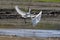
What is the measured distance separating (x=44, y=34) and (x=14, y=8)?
2.14 ft

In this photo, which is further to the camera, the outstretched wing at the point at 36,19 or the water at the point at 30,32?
the outstretched wing at the point at 36,19

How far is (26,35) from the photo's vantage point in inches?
85.8

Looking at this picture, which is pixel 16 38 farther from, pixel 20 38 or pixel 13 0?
pixel 13 0

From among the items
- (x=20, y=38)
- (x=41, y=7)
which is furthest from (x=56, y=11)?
(x=20, y=38)

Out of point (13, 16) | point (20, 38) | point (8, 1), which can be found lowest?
point (20, 38)

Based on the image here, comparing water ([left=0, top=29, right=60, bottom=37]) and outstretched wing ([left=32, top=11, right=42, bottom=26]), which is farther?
outstretched wing ([left=32, top=11, right=42, bottom=26])

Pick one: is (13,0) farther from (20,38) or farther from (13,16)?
(20,38)

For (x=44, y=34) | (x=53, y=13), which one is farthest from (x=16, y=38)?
(x=53, y=13)

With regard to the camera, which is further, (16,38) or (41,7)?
(41,7)

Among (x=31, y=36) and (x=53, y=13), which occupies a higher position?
(x=53, y=13)

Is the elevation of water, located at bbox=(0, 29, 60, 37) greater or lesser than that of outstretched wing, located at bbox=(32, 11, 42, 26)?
lesser

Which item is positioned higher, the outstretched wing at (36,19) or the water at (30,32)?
the outstretched wing at (36,19)

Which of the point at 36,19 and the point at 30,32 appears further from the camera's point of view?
the point at 36,19

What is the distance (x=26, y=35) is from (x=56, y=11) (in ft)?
2.12
